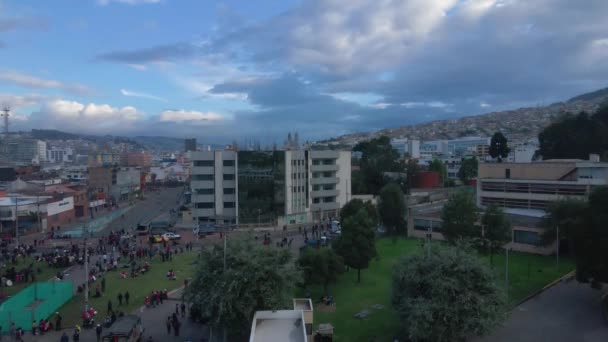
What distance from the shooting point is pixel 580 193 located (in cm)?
3195

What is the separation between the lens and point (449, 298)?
13961 millimetres

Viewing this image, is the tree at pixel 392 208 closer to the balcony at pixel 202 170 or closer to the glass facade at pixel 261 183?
the glass facade at pixel 261 183

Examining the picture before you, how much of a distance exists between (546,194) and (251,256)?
2670 cm

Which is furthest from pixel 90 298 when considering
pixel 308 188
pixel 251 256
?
pixel 308 188

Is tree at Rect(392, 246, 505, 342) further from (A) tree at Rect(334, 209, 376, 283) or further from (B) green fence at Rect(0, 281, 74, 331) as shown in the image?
(B) green fence at Rect(0, 281, 74, 331)

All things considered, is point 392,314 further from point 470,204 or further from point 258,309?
point 470,204

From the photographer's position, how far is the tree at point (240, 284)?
47.6 feet

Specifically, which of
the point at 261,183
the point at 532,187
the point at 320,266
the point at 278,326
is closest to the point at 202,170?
the point at 261,183

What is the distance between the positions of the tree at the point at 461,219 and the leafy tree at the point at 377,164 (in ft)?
110

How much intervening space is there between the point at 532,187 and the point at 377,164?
3060 centimetres

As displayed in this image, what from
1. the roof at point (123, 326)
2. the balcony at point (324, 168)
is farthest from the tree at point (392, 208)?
the roof at point (123, 326)

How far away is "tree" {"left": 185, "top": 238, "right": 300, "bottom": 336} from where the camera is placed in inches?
571

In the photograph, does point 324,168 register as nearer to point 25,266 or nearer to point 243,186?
point 243,186

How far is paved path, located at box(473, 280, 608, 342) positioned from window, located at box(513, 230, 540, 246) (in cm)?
836
